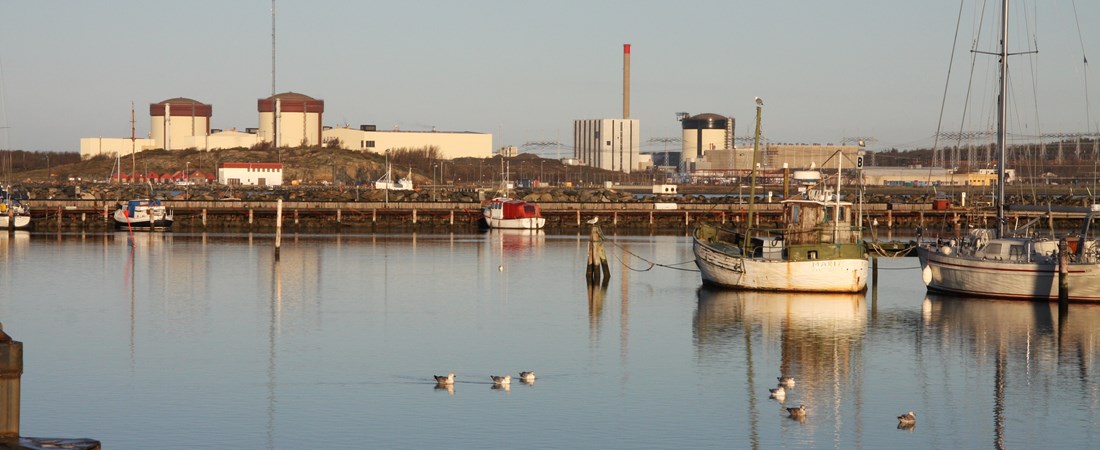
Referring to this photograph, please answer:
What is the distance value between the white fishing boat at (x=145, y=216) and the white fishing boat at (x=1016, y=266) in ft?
172

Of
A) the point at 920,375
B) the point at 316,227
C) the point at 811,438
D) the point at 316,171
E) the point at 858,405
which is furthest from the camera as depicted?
the point at 316,171

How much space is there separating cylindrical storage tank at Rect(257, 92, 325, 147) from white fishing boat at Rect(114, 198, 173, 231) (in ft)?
373

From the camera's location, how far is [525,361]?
1172 inches

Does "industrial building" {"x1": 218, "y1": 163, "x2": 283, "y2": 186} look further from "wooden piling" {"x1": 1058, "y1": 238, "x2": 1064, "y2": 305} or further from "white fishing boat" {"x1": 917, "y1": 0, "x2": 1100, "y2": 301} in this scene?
"wooden piling" {"x1": 1058, "y1": 238, "x2": 1064, "y2": 305}

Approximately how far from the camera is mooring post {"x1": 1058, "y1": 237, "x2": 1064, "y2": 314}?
37569 mm

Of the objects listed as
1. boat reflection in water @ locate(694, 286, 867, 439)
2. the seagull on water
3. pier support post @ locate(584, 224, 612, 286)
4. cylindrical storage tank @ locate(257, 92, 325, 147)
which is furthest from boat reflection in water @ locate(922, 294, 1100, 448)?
cylindrical storage tank @ locate(257, 92, 325, 147)

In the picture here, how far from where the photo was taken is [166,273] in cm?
5153

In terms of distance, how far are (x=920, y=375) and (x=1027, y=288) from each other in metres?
13.4

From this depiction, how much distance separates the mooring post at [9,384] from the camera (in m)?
13.8

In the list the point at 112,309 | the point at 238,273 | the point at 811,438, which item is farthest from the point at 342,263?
the point at 811,438

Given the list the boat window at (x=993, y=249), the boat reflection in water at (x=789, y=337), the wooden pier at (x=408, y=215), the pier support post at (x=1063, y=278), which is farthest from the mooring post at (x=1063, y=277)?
the wooden pier at (x=408, y=215)

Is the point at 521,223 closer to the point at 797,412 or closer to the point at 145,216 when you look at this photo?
the point at 145,216

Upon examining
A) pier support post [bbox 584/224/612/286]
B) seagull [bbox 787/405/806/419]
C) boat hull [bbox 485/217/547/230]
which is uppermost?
boat hull [bbox 485/217/547/230]

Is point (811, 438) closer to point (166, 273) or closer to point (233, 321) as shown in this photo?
point (233, 321)
